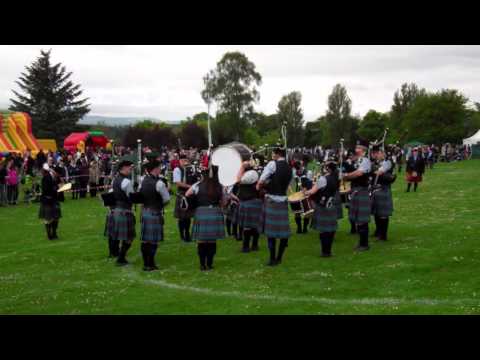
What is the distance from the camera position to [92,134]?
152 ft

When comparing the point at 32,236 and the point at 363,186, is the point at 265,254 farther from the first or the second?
the point at 32,236

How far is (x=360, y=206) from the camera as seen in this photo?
34.4ft

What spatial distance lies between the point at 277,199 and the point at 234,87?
48808 mm

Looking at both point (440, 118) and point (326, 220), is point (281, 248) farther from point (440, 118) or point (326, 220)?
Answer: point (440, 118)

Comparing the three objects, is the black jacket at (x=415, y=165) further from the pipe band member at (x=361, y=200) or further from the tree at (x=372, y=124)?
the tree at (x=372, y=124)

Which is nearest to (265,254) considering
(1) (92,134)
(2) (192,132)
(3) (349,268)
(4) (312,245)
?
(4) (312,245)

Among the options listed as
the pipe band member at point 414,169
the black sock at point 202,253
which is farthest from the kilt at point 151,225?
the pipe band member at point 414,169

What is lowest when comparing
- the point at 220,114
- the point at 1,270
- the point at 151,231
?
the point at 1,270

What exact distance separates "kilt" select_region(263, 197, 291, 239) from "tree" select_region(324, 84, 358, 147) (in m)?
74.3

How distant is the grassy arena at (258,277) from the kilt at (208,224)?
25.0 inches

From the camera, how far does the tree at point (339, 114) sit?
273ft

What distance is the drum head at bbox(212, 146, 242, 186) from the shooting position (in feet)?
36.4

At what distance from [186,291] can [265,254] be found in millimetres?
2976

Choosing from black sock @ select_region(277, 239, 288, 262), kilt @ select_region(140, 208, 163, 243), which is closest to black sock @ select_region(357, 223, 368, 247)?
black sock @ select_region(277, 239, 288, 262)
